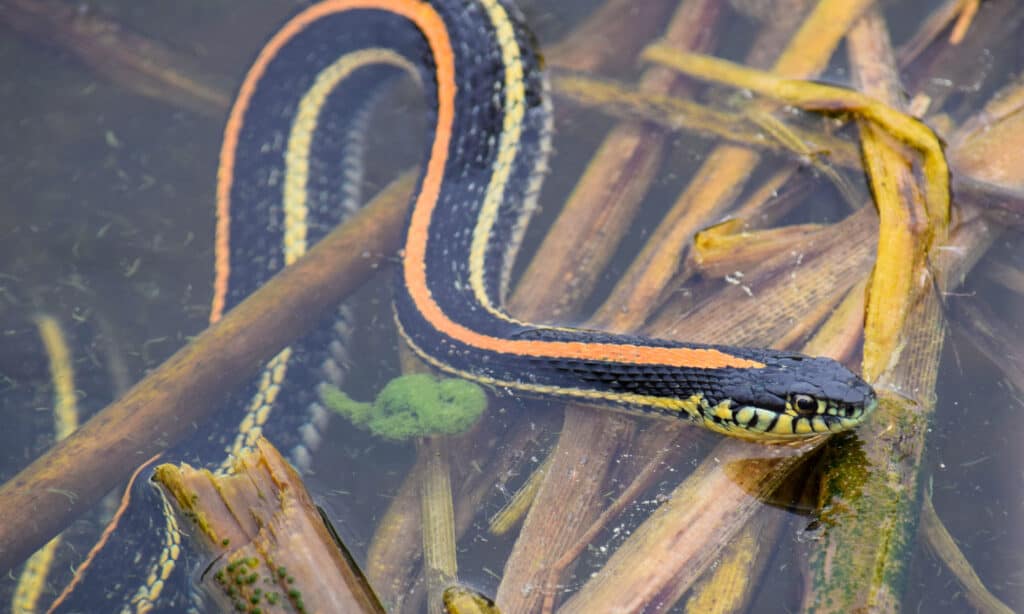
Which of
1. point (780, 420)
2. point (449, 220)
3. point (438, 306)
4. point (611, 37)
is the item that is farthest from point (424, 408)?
point (611, 37)

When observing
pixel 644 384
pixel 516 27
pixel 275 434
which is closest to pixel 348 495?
pixel 275 434

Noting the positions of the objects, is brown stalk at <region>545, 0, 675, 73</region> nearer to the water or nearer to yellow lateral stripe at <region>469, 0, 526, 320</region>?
the water

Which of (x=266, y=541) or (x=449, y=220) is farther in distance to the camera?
(x=449, y=220)

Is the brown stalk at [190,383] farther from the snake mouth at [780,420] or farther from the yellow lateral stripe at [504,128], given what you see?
the snake mouth at [780,420]

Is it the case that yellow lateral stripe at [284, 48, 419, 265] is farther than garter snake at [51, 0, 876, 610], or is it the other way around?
yellow lateral stripe at [284, 48, 419, 265]

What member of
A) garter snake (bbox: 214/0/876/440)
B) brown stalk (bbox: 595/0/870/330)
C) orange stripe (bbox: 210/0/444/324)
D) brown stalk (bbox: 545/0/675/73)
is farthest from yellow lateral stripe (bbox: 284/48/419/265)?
brown stalk (bbox: 595/0/870/330)

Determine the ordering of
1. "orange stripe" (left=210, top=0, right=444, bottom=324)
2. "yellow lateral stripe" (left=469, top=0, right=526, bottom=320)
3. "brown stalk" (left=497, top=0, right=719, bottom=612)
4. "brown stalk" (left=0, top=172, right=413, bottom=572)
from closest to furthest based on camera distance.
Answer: "brown stalk" (left=497, top=0, right=719, bottom=612), "brown stalk" (left=0, top=172, right=413, bottom=572), "yellow lateral stripe" (left=469, top=0, right=526, bottom=320), "orange stripe" (left=210, top=0, right=444, bottom=324)

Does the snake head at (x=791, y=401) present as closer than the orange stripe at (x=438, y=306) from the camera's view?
Yes

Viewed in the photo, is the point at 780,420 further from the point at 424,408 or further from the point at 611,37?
the point at 611,37

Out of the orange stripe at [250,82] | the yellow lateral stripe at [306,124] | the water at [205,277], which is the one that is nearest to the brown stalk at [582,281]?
the water at [205,277]
